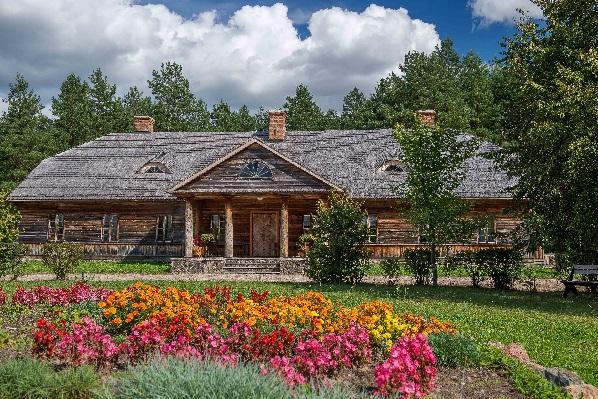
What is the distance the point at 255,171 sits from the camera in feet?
89.0

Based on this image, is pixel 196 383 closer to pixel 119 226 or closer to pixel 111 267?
pixel 111 267

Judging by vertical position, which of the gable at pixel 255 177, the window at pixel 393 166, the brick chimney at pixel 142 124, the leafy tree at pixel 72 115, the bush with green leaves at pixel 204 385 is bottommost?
the bush with green leaves at pixel 204 385

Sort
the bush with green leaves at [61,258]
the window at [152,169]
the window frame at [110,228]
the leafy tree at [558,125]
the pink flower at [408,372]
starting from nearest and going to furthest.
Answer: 1. the pink flower at [408,372]
2. the leafy tree at [558,125]
3. the bush with green leaves at [61,258]
4. the window frame at [110,228]
5. the window at [152,169]

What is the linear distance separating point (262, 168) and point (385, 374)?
21609mm

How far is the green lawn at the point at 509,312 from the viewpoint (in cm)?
964

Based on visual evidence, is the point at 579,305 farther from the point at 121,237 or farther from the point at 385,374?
the point at 121,237

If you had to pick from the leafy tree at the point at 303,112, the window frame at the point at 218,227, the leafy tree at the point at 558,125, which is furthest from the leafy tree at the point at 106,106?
the leafy tree at the point at 558,125

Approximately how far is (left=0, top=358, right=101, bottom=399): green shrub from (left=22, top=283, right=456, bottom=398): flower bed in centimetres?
86

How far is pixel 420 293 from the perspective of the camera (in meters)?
17.5

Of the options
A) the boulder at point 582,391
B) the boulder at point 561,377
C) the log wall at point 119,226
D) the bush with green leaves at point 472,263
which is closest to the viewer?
the boulder at point 582,391

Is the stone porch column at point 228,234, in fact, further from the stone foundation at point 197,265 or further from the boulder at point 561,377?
the boulder at point 561,377

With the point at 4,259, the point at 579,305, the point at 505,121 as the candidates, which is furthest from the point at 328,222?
the point at 4,259

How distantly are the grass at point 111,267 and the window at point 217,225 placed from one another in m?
2.98

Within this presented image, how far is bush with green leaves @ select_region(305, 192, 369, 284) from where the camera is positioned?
65.5 ft
